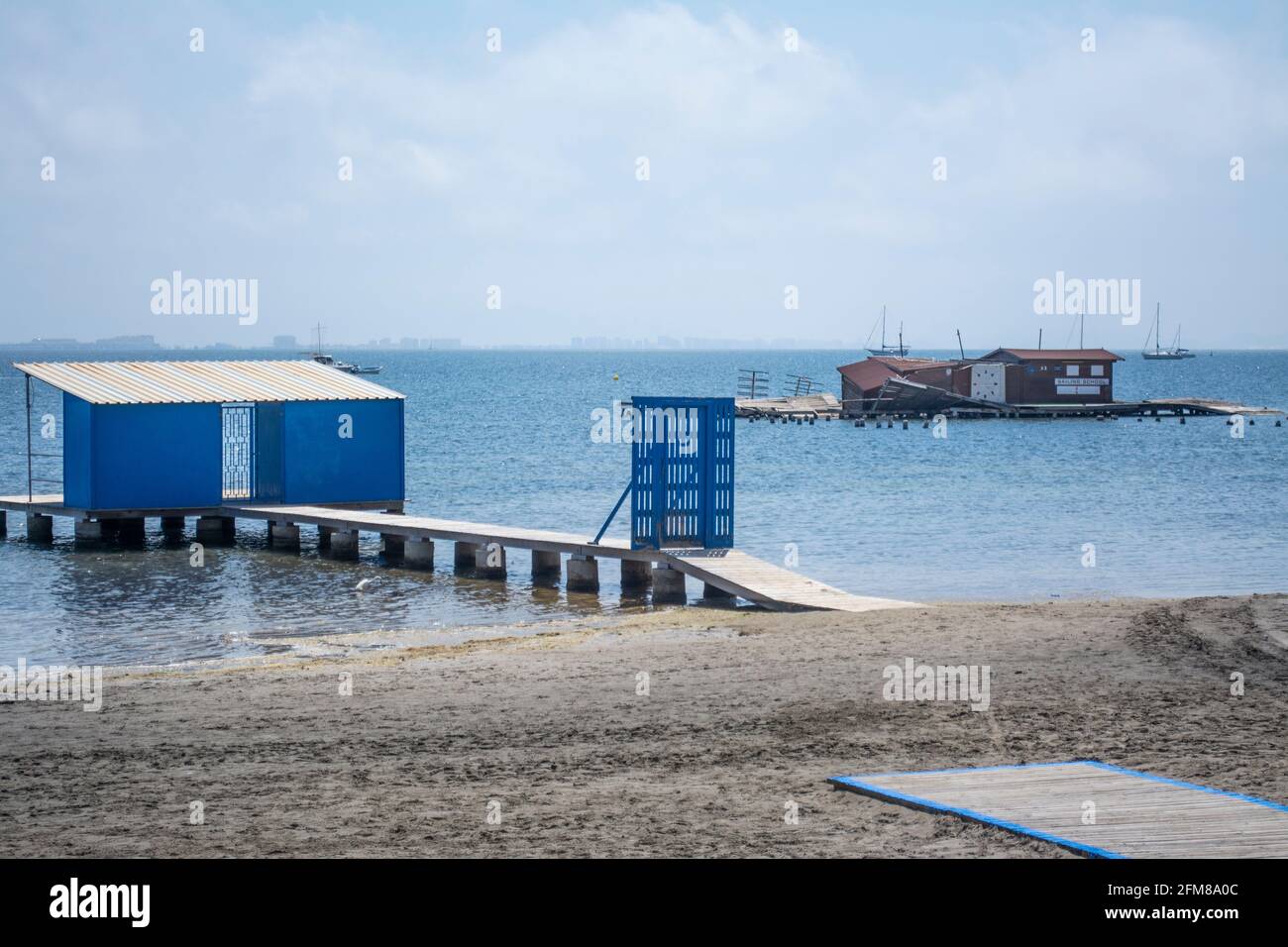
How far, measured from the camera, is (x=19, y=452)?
197 feet

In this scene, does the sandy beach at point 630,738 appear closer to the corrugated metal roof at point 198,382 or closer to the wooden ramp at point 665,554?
the wooden ramp at point 665,554

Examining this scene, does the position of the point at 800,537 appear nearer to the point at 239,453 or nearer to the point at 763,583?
the point at 239,453

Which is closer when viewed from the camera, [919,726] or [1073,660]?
[919,726]

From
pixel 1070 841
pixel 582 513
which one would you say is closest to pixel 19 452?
pixel 582 513

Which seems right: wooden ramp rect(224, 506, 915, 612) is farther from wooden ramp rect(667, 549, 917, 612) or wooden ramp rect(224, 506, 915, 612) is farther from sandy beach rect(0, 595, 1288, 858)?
sandy beach rect(0, 595, 1288, 858)

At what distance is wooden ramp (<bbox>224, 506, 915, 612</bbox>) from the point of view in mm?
19109

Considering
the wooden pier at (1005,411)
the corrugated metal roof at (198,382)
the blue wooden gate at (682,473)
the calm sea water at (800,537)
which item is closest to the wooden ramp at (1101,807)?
the calm sea water at (800,537)

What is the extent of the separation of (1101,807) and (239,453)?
25681 mm

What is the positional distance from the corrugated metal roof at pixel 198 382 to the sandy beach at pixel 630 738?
1472 cm

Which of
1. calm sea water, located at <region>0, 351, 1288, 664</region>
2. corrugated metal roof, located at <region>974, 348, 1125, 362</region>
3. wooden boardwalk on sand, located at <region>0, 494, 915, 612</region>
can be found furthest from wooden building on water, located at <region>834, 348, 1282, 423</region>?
wooden boardwalk on sand, located at <region>0, 494, 915, 612</region>

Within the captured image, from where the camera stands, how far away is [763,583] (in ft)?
65.7

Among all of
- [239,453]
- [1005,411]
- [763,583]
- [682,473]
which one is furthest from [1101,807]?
[1005,411]
